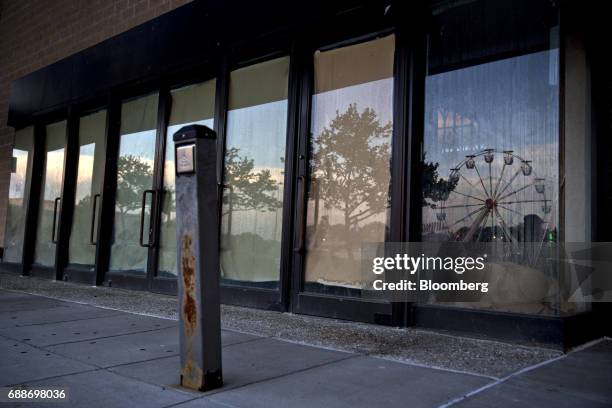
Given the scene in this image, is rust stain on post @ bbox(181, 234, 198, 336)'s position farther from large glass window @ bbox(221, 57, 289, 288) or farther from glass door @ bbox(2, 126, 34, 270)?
glass door @ bbox(2, 126, 34, 270)

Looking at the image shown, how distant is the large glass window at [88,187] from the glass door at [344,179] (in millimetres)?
3922

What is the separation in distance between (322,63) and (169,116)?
8.39 ft

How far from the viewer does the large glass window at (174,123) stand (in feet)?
20.5

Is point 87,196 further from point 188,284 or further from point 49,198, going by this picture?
point 188,284

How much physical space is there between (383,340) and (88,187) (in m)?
5.78

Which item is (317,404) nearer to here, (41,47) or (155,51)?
(155,51)

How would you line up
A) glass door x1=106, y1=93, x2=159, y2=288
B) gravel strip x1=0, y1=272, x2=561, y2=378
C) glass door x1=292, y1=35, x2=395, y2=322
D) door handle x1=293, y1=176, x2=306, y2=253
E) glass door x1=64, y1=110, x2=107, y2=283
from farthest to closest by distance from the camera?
1. glass door x1=64, y1=110, x2=107, y2=283
2. glass door x1=106, y1=93, x2=159, y2=288
3. door handle x1=293, y1=176, x2=306, y2=253
4. glass door x1=292, y1=35, x2=395, y2=322
5. gravel strip x1=0, y1=272, x2=561, y2=378

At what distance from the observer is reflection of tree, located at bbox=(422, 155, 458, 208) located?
429cm

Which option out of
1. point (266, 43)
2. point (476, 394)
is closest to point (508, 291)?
point (476, 394)

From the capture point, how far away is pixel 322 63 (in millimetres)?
5031

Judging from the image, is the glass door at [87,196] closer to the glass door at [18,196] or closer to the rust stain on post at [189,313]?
the glass door at [18,196]

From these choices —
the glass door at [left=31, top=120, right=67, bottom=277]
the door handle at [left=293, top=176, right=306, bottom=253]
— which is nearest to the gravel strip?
the door handle at [left=293, top=176, right=306, bottom=253]

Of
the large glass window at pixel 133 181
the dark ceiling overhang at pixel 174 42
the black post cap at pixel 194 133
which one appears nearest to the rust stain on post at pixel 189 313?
the black post cap at pixel 194 133

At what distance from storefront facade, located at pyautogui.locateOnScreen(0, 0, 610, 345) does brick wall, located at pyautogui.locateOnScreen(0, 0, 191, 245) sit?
0.91 meters
